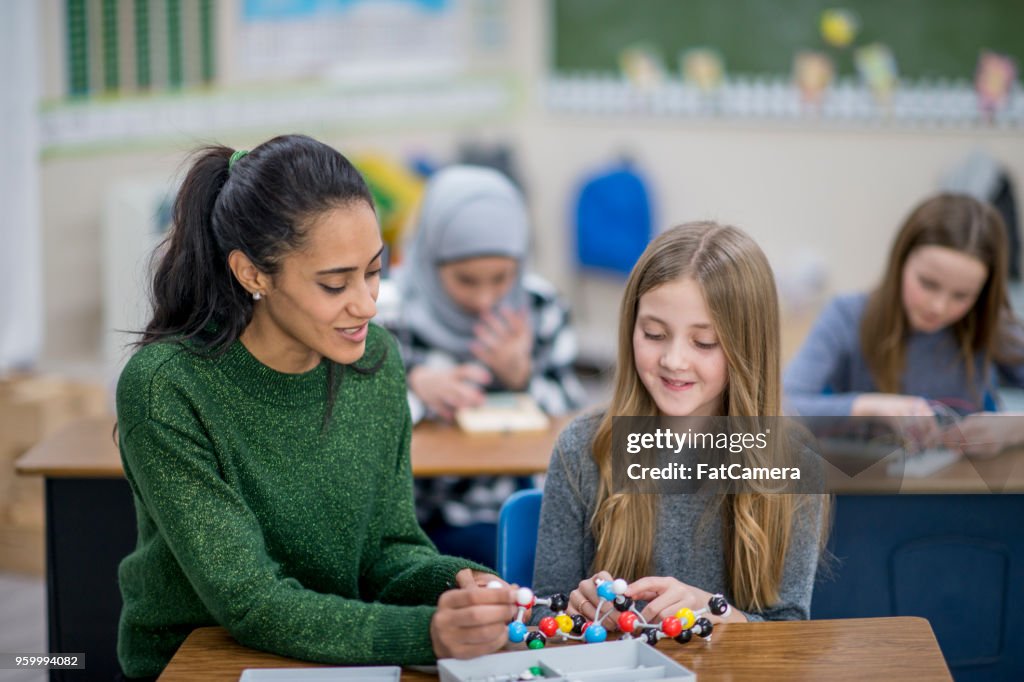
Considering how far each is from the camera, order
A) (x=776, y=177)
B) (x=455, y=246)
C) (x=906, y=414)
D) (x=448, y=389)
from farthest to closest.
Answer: (x=776, y=177) → (x=455, y=246) → (x=448, y=389) → (x=906, y=414)

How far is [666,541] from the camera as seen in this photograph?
1786mm

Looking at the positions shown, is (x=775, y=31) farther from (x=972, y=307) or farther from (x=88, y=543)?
(x=88, y=543)

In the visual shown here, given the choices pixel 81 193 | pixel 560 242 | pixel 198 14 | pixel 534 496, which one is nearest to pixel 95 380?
pixel 81 193

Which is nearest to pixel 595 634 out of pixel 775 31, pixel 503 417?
pixel 503 417

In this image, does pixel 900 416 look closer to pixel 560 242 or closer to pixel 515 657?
pixel 515 657

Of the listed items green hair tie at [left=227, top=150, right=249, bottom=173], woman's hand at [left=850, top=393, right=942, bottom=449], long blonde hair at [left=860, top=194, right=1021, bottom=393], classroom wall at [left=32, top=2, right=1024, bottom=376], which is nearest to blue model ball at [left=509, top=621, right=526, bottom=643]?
green hair tie at [left=227, top=150, right=249, bottom=173]

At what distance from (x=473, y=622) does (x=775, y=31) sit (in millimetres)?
4841

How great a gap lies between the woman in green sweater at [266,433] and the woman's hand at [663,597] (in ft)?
0.77

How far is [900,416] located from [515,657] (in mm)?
1430

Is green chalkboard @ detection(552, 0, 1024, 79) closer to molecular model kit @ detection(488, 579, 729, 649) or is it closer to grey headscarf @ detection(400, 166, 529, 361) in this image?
grey headscarf @ detection(400, 166, 529, 361)

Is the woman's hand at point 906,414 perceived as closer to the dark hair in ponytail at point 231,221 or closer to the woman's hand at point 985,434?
the woman's hand at point 985,434

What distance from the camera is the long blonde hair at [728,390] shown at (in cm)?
174

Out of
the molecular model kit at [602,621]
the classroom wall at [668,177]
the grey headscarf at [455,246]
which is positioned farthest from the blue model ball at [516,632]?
the classroom wall at [668,177]

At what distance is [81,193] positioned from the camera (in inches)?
224
